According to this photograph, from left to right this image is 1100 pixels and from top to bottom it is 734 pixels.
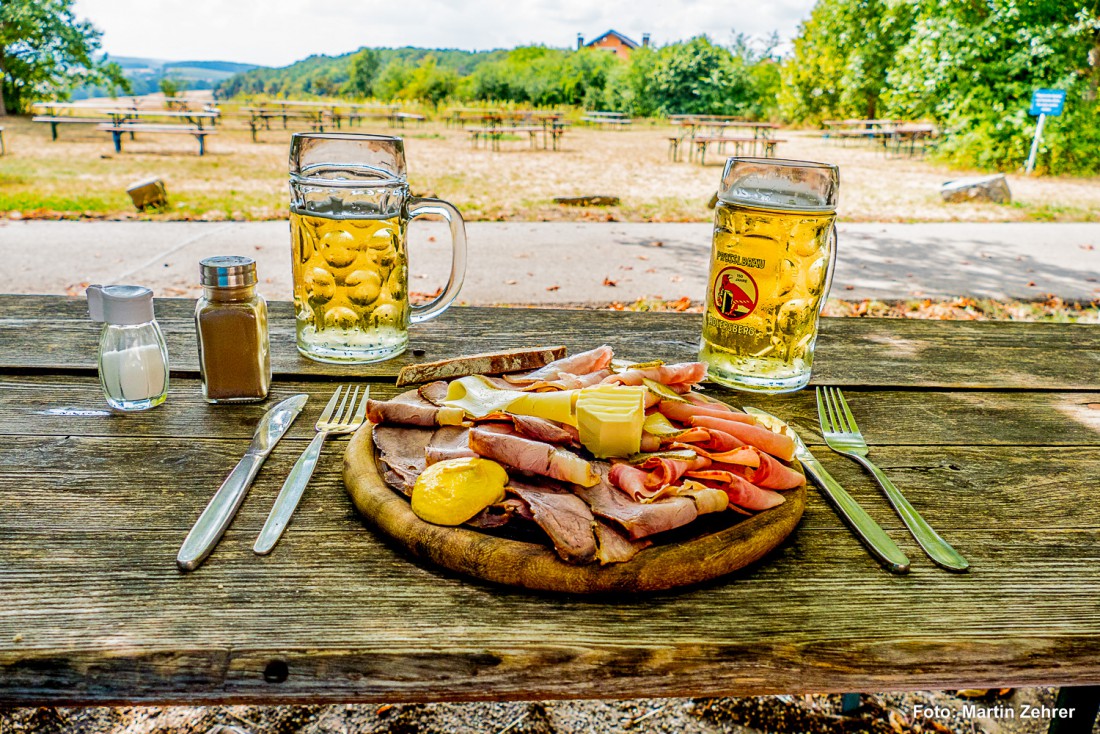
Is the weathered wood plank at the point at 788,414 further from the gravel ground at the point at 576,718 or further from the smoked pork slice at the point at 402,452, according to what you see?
the gravel ground at the point at 576,718

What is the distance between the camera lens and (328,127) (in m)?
23.6

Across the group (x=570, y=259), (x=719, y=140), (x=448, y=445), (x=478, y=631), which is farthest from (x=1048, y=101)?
(x=478, y=631)

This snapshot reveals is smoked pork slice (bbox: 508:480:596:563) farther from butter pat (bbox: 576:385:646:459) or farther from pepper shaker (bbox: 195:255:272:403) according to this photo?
pepper shaker (bbox: 195:255:272:403)

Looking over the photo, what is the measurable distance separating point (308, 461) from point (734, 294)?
0.82 meters

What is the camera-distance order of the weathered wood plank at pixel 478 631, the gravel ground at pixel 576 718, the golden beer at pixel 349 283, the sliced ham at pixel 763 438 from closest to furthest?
the weathered wood plank at pixel 478 631, the sliced ham at pixel 763 438, the golden beer at pixel 349 283, the gravel ground at pixel 576 718

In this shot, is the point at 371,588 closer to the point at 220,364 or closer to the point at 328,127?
the point at 220,364

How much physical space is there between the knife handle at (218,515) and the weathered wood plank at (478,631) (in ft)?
0.08

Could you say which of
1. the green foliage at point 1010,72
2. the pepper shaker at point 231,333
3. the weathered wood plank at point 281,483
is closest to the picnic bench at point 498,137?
the green foliage at point 1010,72

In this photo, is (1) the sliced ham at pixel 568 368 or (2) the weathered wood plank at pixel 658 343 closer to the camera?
(1) the sliced ham at pixel 568 368

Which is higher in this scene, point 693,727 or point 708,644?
point 708,644

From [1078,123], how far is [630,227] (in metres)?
10.9

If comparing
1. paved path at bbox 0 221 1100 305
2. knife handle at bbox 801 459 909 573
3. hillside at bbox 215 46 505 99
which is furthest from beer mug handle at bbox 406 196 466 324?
hillside at bbox 215 46 505 99

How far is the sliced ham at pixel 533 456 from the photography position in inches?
38.5

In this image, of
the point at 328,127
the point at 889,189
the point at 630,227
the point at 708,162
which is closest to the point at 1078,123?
the point at 889,189
